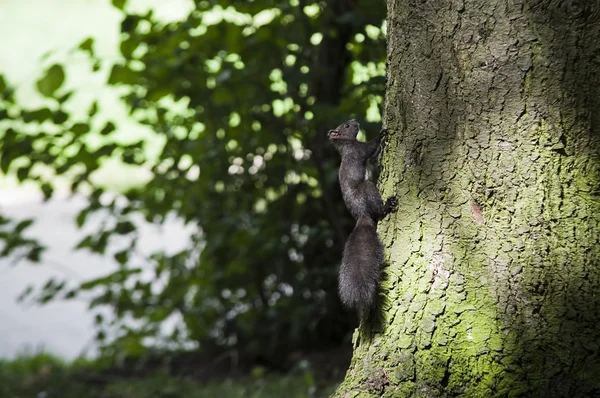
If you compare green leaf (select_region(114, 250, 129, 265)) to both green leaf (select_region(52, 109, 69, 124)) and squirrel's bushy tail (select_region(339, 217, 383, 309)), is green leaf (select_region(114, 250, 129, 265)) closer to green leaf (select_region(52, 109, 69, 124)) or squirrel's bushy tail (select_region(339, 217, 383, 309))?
green leaf (select_region(52, 109, 69, 124))

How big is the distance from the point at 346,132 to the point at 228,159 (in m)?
1.72

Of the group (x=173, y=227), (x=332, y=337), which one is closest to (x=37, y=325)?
(x=173, y=227)

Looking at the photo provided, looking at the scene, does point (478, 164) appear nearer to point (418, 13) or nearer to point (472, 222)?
point (472, 222)

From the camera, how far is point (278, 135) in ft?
14.2

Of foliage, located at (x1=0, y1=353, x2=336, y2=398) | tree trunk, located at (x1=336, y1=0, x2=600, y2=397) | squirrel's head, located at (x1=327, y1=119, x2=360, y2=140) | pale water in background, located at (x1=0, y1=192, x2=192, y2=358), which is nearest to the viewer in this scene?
tree trunk, located at (x1=336, y1=0, x2=600, y2=397)

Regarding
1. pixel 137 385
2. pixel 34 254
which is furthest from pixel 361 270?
pixel 34 254

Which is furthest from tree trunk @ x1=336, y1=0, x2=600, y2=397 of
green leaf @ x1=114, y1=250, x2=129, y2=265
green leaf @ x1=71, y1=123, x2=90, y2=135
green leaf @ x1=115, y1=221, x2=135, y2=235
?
green leaf @ x1=114, y1=250, x2=129, y2=265

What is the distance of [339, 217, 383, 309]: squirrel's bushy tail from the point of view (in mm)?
2252

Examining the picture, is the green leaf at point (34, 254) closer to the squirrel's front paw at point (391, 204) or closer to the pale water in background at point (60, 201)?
the pale water in background at point (60, 201)

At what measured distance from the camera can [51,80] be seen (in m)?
3.88

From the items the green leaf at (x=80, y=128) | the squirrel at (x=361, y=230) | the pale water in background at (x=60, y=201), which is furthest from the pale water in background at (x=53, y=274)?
the squirrel at (x=361, y=230)

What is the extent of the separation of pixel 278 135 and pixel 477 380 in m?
2.48

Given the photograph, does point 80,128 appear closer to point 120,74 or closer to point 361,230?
point 120,74

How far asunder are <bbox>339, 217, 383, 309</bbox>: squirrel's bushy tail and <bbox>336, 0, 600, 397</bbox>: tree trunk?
90 mm
